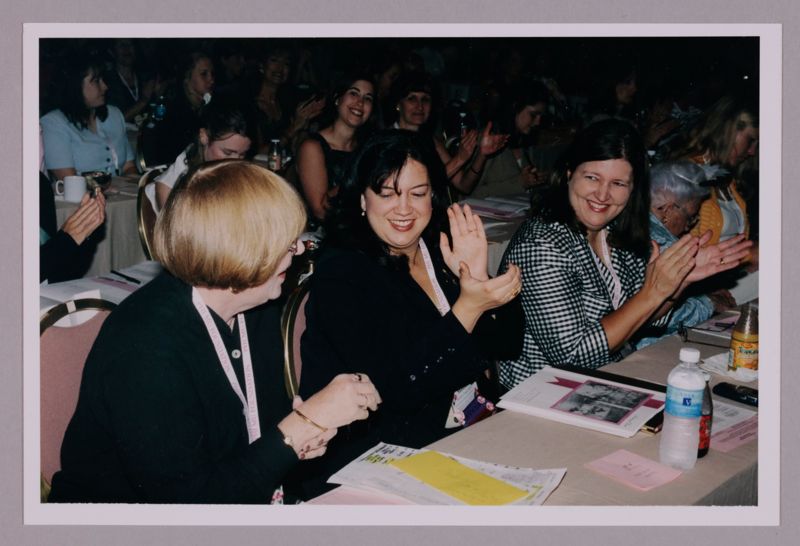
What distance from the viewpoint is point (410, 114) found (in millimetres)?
5473

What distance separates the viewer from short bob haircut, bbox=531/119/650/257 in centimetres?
267

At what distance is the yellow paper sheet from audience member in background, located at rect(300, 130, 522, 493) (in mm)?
321

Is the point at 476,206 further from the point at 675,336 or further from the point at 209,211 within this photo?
the point at 209,211

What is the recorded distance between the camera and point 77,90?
4.61 m

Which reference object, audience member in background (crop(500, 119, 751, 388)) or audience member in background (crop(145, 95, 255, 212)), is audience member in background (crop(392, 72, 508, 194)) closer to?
audience member in background (crop(145, 95, 255, 212))

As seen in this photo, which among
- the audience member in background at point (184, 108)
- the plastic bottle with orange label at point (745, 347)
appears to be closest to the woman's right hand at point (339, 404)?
the plastic bottle with orange label at point (745, 347)

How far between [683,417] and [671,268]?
2.73ft

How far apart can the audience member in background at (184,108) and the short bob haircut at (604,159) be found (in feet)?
7.61

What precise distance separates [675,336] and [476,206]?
236 centimetres

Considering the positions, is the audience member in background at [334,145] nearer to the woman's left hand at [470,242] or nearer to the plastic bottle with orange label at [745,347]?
the woman's left hand at [470,242]

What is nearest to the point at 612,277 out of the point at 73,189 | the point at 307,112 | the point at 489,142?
the point at 489,142

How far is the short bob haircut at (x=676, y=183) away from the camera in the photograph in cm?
327

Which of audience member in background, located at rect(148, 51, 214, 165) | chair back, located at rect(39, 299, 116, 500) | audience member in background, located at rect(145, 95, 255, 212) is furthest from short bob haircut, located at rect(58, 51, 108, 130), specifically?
chair back, located at rect(39, 299, 116, 500)

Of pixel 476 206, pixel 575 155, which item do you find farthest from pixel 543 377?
pixel 476 206
